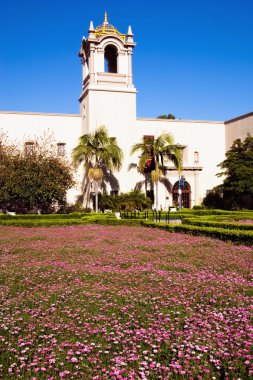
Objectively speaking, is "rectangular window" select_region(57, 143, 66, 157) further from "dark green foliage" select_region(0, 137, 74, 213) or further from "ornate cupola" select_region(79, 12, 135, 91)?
"ornate cupola" select_region(79, 12, 135, 91)

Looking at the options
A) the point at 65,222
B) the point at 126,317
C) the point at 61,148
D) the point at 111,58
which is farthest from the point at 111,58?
the point at 126,317

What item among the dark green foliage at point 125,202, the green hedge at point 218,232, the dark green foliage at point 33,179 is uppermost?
the dark green foliage at point 33,179

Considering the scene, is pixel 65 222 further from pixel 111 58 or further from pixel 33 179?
pixel 111 58

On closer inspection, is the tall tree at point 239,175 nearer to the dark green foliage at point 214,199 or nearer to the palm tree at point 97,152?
the dark green foliage at point 214,199

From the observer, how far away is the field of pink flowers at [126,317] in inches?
186

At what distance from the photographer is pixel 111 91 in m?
37.4

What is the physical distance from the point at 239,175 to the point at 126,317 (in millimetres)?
30586

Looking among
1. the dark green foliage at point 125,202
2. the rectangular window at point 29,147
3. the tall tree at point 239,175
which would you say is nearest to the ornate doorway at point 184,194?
the tall tree at point 239,175

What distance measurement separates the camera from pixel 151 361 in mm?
4859

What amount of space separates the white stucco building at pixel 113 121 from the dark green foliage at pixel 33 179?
4.16 m

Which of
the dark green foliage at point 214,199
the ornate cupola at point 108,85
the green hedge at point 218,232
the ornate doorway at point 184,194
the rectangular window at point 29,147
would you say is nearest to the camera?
the green hedge at point 218,232

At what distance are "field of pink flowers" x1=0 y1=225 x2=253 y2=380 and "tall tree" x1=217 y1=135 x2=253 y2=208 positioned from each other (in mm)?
24309

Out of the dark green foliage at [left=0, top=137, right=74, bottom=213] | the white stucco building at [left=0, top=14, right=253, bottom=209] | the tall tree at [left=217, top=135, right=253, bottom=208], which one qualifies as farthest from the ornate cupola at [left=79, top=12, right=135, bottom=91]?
the tall tree at [left=217, top=135, right=253, bottom=208]

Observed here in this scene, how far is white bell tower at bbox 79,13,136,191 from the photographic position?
121 feet
